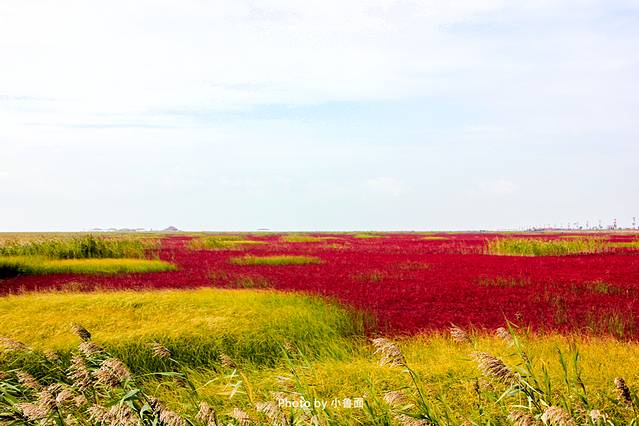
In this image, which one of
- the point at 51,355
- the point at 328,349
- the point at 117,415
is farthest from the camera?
the point at 328,349

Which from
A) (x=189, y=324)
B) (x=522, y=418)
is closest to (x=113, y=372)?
(x=522, y=418)

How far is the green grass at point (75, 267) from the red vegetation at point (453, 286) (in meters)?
1.39

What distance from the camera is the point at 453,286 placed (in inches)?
617

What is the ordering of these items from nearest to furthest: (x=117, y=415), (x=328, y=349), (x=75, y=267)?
1. (x=117, y=415)
2. (x=328, y=349)
3. (x=75, y=267)

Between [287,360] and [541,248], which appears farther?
[541,248]

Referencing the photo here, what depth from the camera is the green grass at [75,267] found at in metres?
21.5

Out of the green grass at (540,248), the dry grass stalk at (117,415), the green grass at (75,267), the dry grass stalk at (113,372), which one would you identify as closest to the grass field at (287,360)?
the dry grass stalk at (113,372)

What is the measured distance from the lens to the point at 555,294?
46.3 ft

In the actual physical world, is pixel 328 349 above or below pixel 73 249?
below

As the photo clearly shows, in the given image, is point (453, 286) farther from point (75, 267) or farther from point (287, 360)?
point (75, 267)

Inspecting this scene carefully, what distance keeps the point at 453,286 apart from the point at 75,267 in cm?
1657

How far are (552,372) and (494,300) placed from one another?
24.4 feet

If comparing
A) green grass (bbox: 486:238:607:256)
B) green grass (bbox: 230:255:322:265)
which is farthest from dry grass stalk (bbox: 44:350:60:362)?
green grass (bbox: 486:238:607:256)

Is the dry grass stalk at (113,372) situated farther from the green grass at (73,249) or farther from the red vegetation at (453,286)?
the green grass at (73,249)
